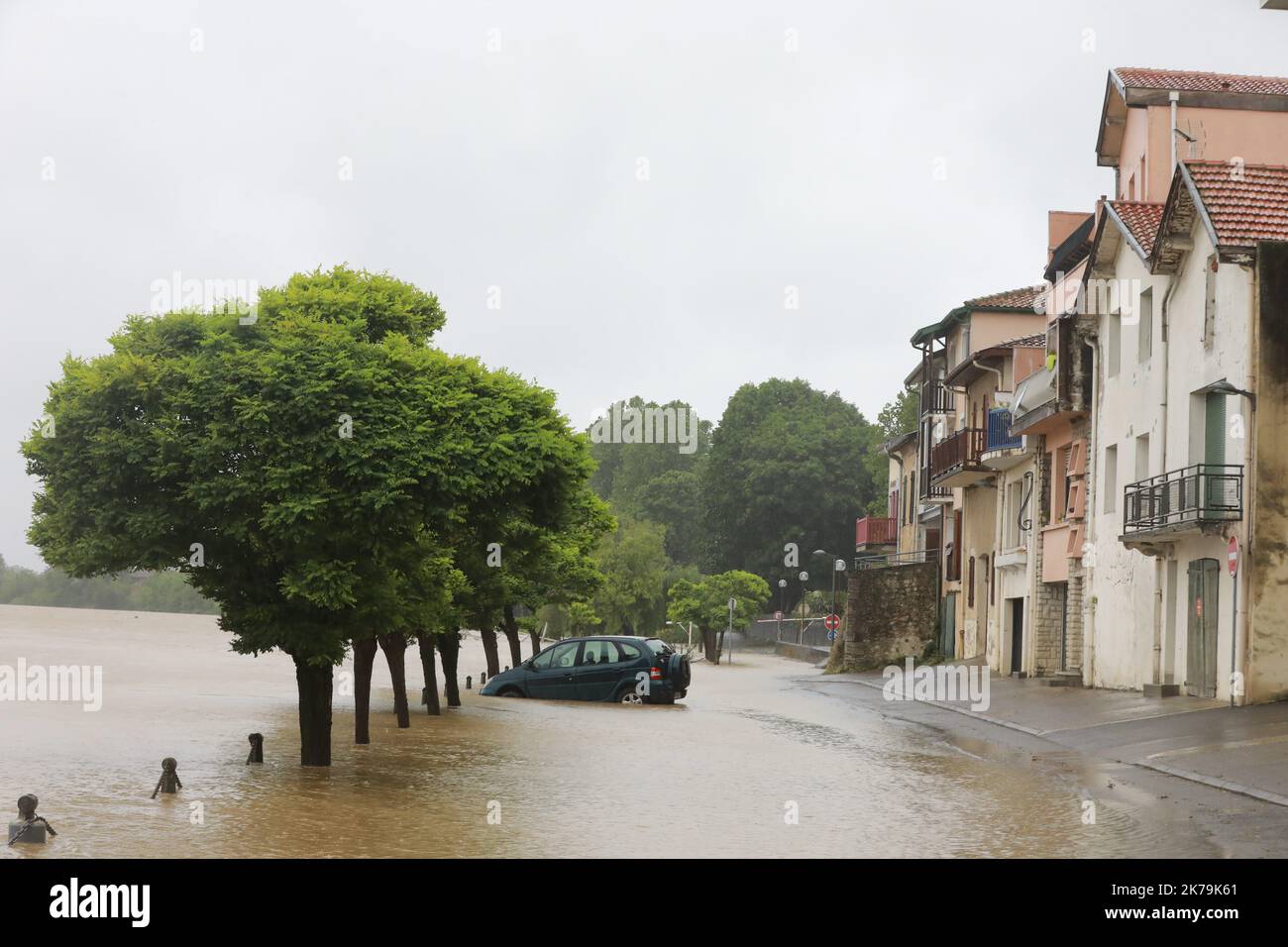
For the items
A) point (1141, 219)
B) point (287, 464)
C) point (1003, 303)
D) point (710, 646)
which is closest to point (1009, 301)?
point (1003, 303)

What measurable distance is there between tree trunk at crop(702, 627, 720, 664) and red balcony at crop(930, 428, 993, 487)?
1063 inches

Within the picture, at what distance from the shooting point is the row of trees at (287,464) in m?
15.6

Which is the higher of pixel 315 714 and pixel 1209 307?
pixel 1209 307

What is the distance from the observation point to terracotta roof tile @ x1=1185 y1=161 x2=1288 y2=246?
25.1 metres

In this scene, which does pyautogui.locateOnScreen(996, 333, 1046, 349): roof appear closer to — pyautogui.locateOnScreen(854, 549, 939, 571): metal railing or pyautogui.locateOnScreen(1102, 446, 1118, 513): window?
pyautogui.locateOnScreen(1102, 446, 1118, 513): window

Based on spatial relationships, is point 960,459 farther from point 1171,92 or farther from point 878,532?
point 878,532

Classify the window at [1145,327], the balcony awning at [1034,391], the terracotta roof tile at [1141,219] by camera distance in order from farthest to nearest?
the balcony awning at [1034,391] → the window at [1145,327] → the terracotta roof tile at [1141,219]

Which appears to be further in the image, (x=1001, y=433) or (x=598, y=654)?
(x=1001, y=433)

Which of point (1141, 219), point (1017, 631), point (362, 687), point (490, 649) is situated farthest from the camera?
point (1017, 631)

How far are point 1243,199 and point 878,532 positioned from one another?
1611 inches

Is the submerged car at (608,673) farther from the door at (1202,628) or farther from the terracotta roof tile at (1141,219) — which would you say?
the terracotta roof tile at (1141,219)

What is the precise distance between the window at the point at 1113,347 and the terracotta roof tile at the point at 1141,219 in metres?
2.16

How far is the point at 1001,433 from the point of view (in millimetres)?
42500

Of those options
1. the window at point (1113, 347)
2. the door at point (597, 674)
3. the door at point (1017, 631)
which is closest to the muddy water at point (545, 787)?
the door at point (597, 674)
